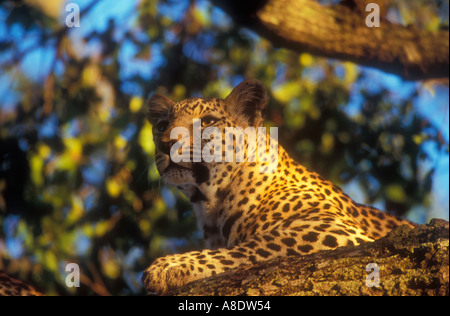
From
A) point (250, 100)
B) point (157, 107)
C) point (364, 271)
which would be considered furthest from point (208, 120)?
point (364, 271)

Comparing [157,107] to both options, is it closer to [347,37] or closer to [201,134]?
[201,134]

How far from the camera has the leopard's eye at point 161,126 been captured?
3.36m

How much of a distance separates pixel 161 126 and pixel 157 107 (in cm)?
18

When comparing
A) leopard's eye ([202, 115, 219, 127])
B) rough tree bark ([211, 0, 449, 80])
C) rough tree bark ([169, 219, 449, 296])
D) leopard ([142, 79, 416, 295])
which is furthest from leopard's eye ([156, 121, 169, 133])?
rough tree bark ([169, 219, 449, 296])

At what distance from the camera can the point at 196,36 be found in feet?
13.8

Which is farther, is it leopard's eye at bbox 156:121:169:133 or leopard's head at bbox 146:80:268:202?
leopard's eye at bbox 156:121:169:133

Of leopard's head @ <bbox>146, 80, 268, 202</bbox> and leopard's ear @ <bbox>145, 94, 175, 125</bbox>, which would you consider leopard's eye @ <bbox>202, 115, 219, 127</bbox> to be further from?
leopard's ear @ <bbox>145, 94, 175, 125</bbox>

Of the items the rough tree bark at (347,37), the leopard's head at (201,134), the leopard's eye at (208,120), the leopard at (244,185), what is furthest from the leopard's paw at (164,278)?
the rough tree bark at (347,37)

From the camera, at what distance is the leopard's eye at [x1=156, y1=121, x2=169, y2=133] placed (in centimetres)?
336

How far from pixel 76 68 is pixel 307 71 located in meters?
1.79

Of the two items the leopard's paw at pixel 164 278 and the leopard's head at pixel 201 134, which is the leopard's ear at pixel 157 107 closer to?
the leopard's head at pixel 201 134
